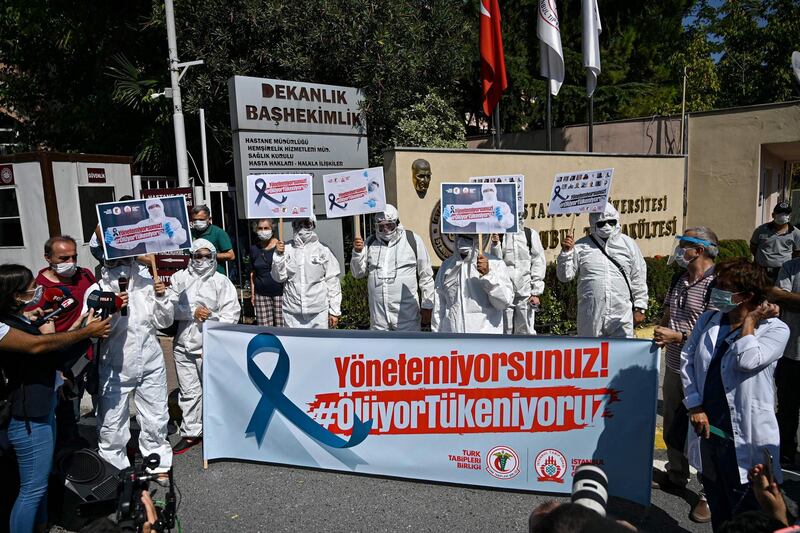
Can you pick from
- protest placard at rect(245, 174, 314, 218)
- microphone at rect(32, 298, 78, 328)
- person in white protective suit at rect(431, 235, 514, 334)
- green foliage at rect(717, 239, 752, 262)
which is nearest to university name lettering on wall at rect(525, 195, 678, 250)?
green foliage at rect(717, 239, 752, 262)

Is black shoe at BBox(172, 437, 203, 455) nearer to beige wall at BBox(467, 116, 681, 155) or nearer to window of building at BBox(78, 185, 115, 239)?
window of building at BBox(78, 185, 115, 239)

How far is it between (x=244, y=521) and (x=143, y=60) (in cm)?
1287

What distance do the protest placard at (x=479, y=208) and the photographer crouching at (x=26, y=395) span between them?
307cm

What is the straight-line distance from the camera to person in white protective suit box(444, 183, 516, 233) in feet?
17.4

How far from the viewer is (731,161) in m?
15.2

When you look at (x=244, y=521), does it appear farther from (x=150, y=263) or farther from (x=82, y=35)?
(x=82, y=35)

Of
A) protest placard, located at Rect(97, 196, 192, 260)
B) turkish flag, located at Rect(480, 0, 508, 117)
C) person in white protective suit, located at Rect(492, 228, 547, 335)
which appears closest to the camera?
protest placard, located at Rect(97, 196, 192, 260)

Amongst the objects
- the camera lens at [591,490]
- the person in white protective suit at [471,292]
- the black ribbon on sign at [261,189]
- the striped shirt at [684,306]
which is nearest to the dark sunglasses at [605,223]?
the person in white protective suit at [471,292]

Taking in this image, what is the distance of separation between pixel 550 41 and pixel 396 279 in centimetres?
843

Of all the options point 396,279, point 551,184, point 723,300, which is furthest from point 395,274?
point 551,184

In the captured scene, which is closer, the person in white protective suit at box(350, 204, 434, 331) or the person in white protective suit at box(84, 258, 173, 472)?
the person in white protective suit at box(84, 258, 173, 472)

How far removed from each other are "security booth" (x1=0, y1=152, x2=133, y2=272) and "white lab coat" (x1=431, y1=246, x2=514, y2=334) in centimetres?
701

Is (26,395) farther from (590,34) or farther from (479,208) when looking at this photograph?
(590,34)

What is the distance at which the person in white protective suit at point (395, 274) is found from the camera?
19.1 feet
